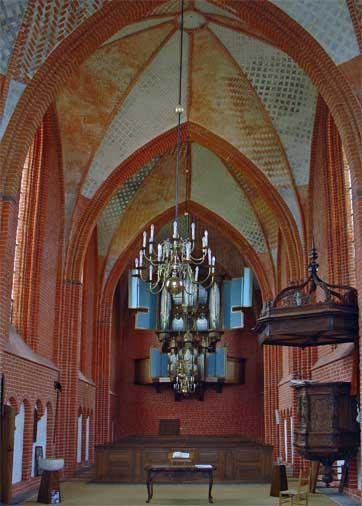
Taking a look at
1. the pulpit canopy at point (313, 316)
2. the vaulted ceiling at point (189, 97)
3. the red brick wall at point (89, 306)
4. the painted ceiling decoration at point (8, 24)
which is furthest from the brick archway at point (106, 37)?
the red brick wall at point (89, 306)

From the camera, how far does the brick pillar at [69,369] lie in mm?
19609

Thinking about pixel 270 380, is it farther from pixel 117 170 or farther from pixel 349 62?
pixel 349 62

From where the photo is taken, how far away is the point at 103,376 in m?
26.6

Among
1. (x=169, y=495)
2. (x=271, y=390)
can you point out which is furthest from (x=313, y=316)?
(x=271, y=390)

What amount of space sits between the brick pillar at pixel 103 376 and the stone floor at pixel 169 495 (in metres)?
7.36

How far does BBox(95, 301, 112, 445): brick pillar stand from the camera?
86.5ft

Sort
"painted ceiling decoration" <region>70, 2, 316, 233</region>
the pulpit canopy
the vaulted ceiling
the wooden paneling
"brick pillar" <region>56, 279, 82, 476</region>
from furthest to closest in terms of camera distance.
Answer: "brick pillar" <region>56, 279, 82, 476</region> → the wooden paneling → "painted ceiling decoration" <region>70, 2, 316, 233</region> → the vaulted ceiling → the pulpit canopy

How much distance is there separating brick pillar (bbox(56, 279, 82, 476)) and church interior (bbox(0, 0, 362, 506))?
62mm

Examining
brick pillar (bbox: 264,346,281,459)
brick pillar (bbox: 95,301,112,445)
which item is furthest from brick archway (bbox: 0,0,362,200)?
brick pillar (bbox: 264,346,281,459)

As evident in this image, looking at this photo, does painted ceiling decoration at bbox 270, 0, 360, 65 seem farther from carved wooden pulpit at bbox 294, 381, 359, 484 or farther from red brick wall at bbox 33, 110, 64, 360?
red brick wall at bbox 33, 110, 64, 360

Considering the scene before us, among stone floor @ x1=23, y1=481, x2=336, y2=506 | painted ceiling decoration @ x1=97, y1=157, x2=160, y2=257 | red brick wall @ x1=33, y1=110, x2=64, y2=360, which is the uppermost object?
painted ceiling decoration @ x1=97, y1=157, x2=160, y2=257

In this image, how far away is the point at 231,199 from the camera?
25.2 meters

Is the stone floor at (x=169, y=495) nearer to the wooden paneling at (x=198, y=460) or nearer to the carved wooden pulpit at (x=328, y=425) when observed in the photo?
the wooden paneling at (x=198, y=460)

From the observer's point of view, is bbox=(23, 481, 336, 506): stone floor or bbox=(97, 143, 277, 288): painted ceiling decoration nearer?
bbox=(23, 481, 336, 506): stone floor
